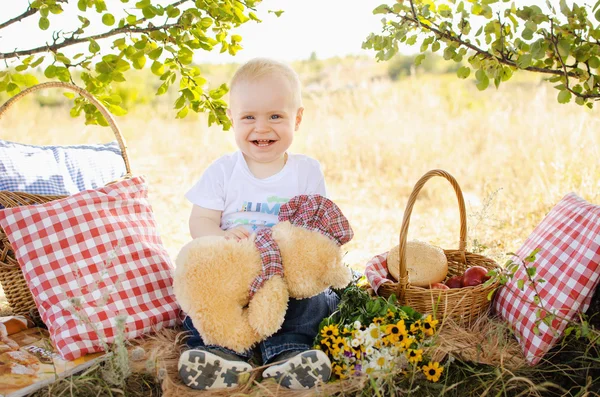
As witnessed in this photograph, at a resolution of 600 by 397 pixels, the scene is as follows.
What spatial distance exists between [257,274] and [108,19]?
137 centimetres

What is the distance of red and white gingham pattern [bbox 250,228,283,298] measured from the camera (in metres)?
1.95

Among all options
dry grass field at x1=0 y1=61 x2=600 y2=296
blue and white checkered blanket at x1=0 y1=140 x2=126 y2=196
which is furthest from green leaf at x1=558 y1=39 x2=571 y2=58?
blue and white checkered blanket at x1=0 y1=140 x2=126 y2=196

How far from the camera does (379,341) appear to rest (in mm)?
1876

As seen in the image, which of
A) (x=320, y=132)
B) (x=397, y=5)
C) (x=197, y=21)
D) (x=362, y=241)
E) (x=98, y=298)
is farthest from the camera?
(x=320, y=132)

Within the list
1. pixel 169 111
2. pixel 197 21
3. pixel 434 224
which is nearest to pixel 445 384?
pixel 197 21

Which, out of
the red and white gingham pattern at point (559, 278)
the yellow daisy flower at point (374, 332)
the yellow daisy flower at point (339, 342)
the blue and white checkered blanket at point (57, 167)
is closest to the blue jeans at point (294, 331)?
the yellow daisy flower at point (339, 342)

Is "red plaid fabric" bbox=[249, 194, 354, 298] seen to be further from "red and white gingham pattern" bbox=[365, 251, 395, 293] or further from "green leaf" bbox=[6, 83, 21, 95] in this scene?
"green leaf" bbox=[6, 83, 21, 95]

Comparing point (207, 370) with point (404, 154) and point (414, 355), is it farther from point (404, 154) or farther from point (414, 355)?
point (404, 154)

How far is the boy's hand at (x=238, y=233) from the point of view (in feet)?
6.95

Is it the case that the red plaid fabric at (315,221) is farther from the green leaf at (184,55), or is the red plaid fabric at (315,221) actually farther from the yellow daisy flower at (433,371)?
the green leaf at (184,55)

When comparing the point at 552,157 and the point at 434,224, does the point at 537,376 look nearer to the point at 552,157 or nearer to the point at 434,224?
the point at 434,224

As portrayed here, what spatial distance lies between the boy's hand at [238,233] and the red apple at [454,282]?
0.91m

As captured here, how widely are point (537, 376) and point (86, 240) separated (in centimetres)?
172

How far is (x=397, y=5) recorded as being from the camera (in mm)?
2395
